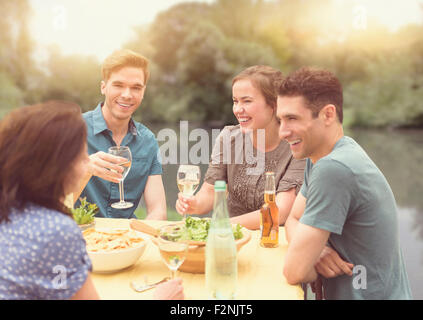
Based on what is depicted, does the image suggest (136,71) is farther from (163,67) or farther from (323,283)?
(163,67)

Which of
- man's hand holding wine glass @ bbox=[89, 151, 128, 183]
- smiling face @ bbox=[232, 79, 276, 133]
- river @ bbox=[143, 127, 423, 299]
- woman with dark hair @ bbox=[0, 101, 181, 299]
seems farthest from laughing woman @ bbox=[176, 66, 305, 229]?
river @ bbox=[143, 127, 423, 299]

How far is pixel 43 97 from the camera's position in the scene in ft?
37.4

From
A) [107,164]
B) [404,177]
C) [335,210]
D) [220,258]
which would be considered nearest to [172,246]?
[220,258]

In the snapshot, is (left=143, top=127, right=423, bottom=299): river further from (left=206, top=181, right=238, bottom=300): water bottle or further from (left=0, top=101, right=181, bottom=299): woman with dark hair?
(left=0, top=101, right=181, bottom=299): woman with dark hair

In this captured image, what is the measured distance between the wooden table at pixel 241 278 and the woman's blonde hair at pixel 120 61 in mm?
1282

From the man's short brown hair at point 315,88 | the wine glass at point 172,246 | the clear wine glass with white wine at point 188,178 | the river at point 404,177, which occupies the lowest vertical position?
the river at point 404,177

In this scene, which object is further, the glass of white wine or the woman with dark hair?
the glass of white wine

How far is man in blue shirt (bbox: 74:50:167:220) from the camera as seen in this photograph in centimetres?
242

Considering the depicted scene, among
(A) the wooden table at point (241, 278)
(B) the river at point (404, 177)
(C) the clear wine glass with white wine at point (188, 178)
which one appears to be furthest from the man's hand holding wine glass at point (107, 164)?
(B) the river at point (404, 177)

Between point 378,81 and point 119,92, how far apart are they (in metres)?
14.1

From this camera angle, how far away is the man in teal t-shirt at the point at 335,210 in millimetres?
1269

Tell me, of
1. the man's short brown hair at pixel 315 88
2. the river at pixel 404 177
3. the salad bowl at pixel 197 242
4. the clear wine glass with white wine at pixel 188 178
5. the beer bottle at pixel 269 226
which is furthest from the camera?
the river at pixel 404 177

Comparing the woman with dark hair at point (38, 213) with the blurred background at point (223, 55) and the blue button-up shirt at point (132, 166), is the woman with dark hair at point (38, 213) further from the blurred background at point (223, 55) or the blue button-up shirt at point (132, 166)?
the blurred background at point (223, 55)

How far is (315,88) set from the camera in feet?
4.75
